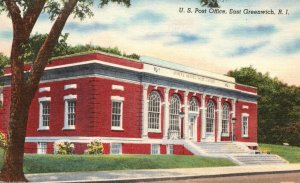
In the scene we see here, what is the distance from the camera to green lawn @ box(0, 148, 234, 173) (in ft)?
68.3

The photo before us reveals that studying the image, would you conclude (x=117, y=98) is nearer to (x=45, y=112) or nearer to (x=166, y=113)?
(x=166, y=113)

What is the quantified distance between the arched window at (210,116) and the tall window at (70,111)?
1226 centimetres

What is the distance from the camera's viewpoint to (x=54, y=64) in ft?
107

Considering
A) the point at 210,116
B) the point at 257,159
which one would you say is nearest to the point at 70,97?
the point at 257,159

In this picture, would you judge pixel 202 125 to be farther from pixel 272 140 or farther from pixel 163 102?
pixel 272 140

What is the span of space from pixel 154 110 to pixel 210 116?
23.3 feet

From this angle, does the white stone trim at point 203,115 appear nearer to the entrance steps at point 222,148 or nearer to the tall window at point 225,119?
the entrance steps at point 222,148

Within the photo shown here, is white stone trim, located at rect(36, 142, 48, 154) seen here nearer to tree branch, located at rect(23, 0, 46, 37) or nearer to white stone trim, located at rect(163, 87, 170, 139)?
white stone trim, located at rect(163, 87, 170, 139)

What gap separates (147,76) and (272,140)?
2956 cm

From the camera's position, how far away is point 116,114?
31156mm

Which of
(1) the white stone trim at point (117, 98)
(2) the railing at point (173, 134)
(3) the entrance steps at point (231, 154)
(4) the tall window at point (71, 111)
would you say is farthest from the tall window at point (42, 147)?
(3) the entrance steps at point (231, 154)

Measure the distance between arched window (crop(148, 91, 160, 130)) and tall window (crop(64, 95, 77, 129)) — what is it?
5267 millimetres

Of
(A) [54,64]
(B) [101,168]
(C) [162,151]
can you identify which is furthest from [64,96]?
(B) [101,168]

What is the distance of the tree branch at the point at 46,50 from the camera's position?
16703mm
